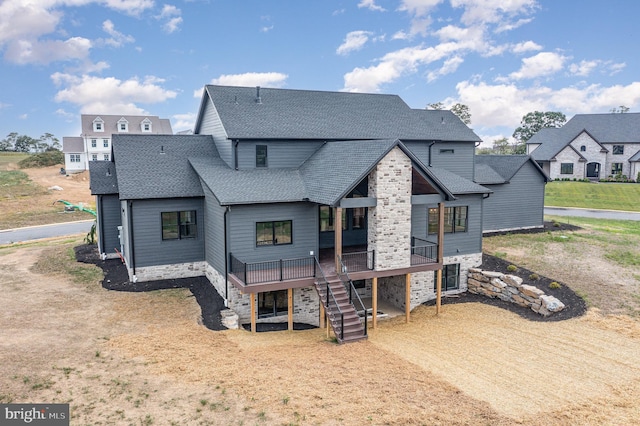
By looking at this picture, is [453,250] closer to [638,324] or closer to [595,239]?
[638,324]

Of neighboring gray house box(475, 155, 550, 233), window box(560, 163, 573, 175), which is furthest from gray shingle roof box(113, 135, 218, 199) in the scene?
window box(560, 163, 573, 175)

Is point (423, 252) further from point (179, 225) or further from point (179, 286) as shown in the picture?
point (179, 225)

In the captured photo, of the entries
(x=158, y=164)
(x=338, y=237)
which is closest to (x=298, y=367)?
(x=338, y=237)

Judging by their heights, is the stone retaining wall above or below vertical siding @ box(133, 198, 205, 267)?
below

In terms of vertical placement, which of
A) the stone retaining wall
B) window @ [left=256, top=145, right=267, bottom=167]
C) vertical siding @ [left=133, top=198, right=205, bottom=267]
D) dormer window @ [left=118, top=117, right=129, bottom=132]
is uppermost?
dormer window @ [left=118, top=117, right=129, bottom=132]

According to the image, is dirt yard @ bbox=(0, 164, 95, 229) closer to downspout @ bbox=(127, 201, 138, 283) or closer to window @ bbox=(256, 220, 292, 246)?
downspout @ bbox=(127, 201, 138, 283)

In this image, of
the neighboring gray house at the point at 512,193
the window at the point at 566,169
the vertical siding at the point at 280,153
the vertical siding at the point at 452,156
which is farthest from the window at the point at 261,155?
the window at the point at 566,169
